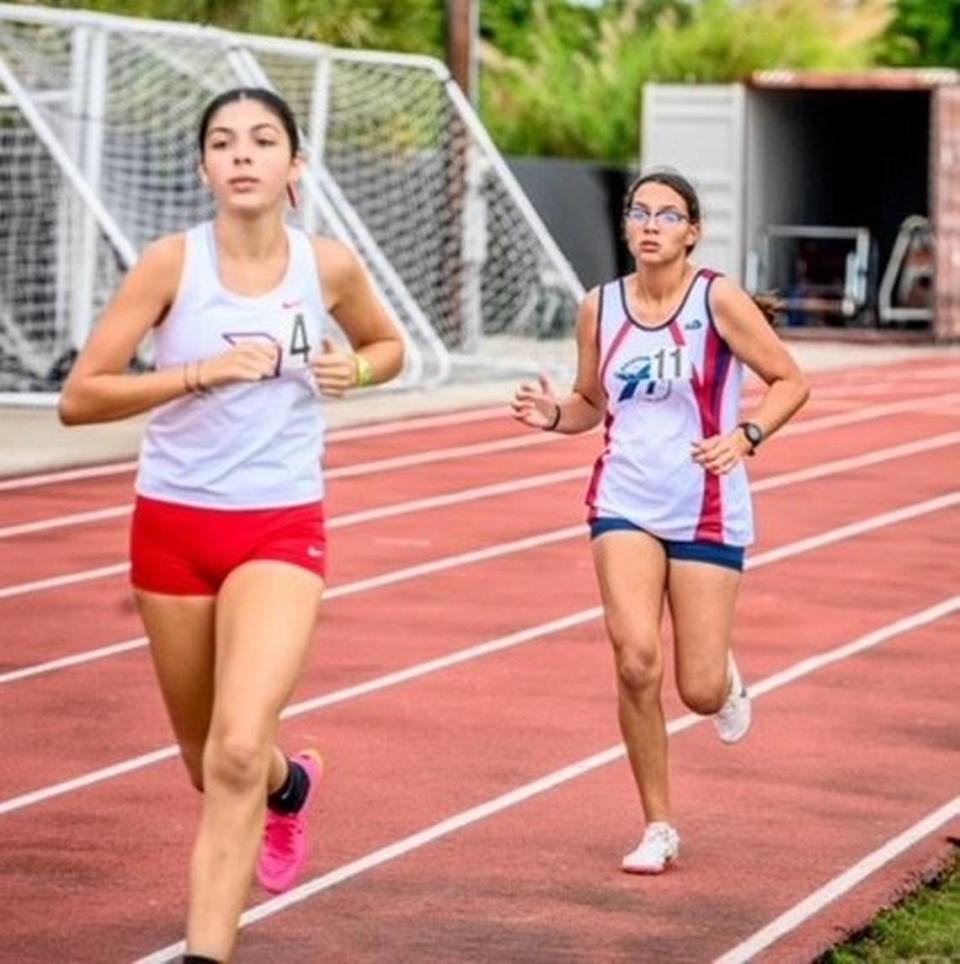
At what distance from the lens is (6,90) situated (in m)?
26.4

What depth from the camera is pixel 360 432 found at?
78.5ft

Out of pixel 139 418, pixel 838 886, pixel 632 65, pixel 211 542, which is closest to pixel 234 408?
pixel 211 542

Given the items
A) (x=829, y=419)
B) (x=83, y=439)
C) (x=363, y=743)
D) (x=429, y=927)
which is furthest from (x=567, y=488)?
(x=429, y=927)

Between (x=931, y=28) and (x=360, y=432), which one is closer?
(x=360, y=432)

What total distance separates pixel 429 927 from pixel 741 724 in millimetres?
1634

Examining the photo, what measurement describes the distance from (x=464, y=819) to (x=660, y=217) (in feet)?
6.11

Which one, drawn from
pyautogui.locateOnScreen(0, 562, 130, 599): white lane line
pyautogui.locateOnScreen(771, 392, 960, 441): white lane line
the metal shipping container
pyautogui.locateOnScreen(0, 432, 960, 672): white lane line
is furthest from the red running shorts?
the metal shipping container

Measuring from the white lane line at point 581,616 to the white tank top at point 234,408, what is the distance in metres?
2.77

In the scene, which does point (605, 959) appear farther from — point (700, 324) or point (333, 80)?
point (333, 80)

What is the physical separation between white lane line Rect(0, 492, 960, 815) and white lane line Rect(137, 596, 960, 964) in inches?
47.4

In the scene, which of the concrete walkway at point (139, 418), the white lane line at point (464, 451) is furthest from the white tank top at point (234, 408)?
the white lane line at point (464, 451)

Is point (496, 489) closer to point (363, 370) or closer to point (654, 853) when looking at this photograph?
point (654, 853)

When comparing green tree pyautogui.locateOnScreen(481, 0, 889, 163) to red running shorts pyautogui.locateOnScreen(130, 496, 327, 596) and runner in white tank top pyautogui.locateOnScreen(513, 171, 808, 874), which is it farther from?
red running shorts pyautogui.locateOnScreen(130, 496, 327, 596)

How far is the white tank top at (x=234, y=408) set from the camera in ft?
24.3
